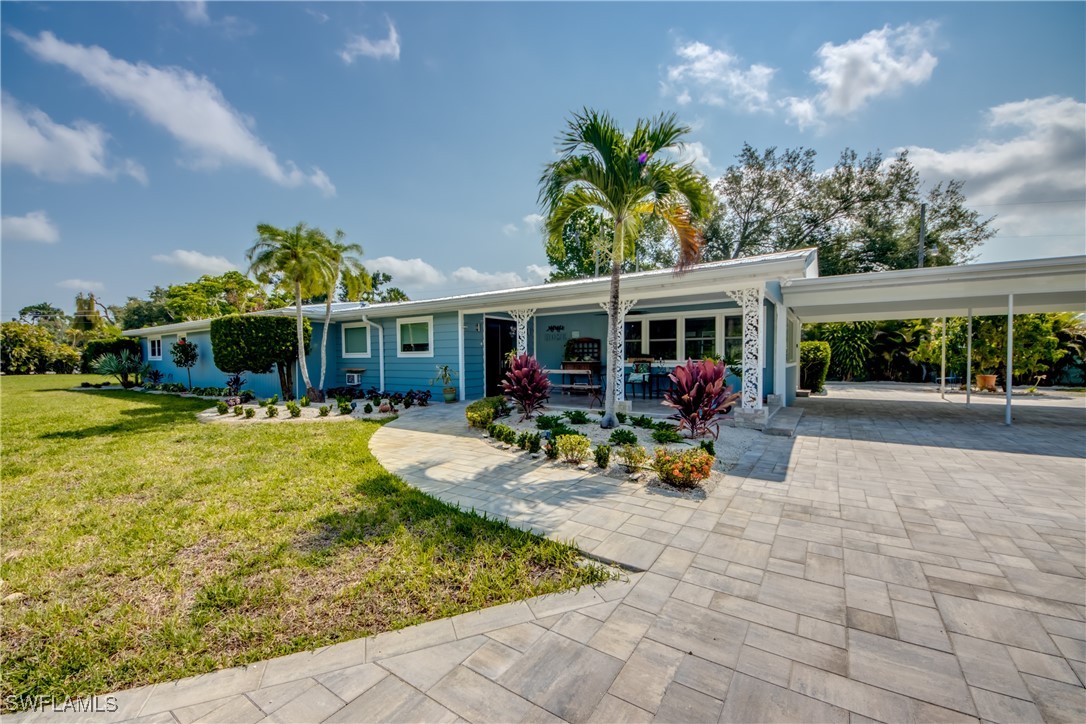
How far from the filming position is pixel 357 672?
1803 mm

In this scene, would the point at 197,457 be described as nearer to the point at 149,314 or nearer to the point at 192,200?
the point at 192,200

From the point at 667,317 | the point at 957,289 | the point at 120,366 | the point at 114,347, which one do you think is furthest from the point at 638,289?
the point at 114,347

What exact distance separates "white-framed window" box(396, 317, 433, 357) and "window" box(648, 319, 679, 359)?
5682 millimetres

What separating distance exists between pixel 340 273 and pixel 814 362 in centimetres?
1418

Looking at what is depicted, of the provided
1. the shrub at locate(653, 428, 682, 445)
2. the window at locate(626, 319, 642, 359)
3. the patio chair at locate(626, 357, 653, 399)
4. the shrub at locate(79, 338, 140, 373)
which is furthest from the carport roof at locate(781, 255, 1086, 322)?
the shrub at locate(79, 338, 140, 373)

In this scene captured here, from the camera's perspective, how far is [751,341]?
694 centimetres

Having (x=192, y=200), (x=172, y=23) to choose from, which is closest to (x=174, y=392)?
(x=192, y=200)

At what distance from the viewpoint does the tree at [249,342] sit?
10.6 metres

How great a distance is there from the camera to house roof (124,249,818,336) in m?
6.48

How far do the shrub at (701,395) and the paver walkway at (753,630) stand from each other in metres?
1.78

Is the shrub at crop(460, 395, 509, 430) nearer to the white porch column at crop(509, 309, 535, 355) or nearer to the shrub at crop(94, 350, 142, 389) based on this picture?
the white porch column at crop(509, 309, 535, 355)

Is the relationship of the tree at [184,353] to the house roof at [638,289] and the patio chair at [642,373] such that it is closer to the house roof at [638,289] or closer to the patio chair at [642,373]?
the house roof at [638,289]

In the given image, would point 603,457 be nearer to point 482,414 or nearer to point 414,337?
point 482,414

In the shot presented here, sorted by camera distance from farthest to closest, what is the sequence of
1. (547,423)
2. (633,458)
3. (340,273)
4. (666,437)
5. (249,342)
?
1. (340,273)
2. (249,342)
3. (547,423)
4. (666,437)
5. (633,458)
